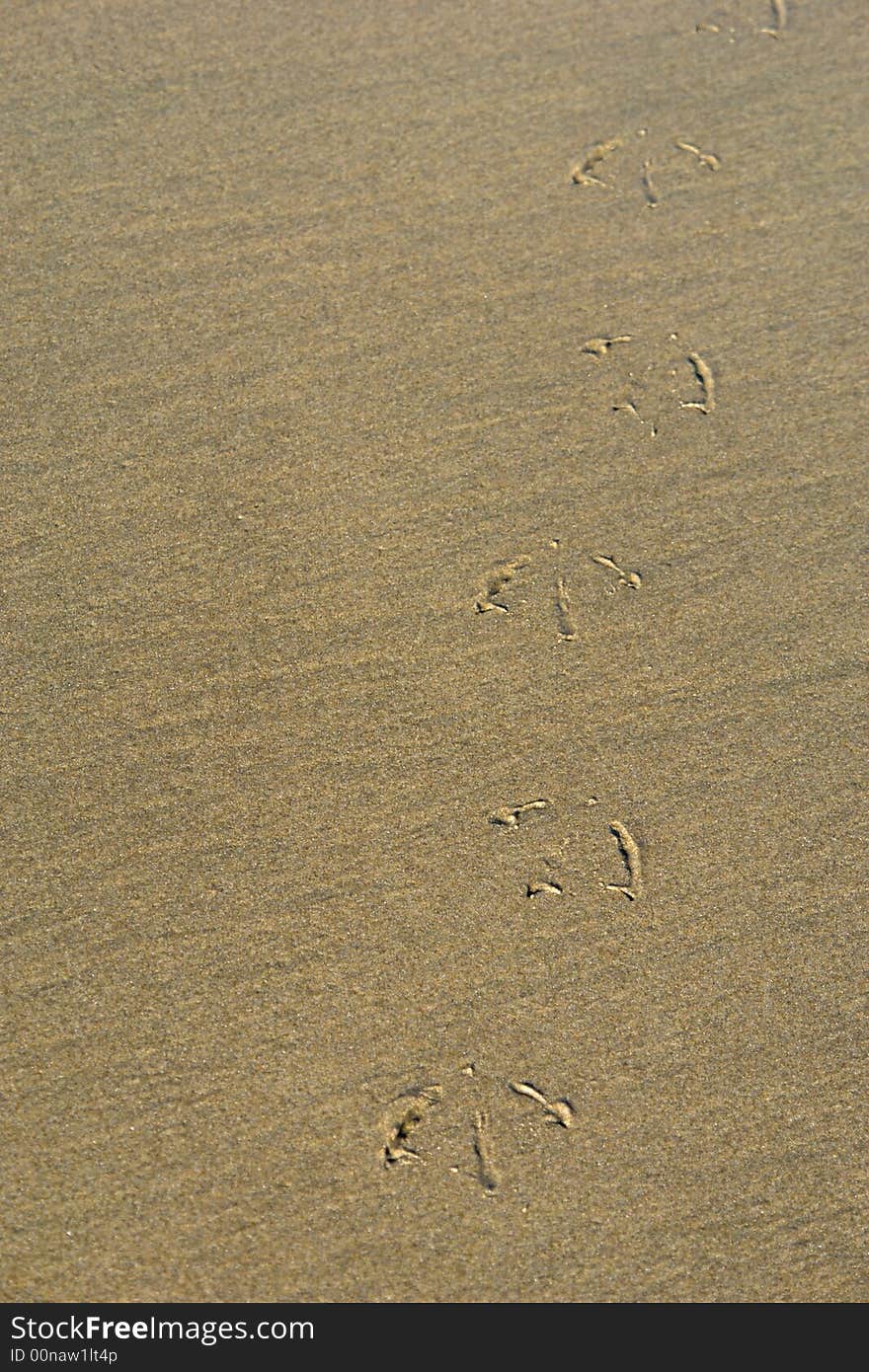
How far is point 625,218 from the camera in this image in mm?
2084

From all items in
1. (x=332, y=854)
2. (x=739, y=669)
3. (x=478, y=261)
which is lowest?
(x=332, y=854)

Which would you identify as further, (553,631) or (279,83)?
(279,83)

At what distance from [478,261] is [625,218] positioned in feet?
1.05

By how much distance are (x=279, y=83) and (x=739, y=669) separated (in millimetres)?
1550

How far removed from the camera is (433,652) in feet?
6.13

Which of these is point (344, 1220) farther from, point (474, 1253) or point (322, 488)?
point (322, 488)

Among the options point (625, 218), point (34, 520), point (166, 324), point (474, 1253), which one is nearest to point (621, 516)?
point (625, 218)

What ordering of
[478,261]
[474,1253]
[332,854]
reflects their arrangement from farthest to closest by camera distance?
[478,261] → [332,854] → [474,1253]

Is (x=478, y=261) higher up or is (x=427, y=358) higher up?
(x=478, y=261)

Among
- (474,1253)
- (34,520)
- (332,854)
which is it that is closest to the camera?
(474,1253)

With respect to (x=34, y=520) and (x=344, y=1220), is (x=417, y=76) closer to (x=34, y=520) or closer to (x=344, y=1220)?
(x=34, y=520)

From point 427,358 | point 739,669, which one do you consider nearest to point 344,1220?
point 739,669

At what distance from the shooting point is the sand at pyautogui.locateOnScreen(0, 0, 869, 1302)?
1.67m

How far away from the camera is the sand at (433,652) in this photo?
1.67 m
